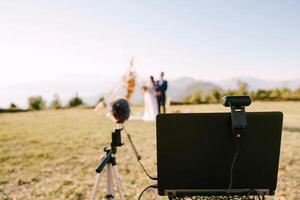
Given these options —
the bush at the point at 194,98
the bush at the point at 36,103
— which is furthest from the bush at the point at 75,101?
the bush at the point at 194,98

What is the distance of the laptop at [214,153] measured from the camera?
6.48 feet

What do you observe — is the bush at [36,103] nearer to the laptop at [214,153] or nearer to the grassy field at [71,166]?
the grassy field at [71,166]

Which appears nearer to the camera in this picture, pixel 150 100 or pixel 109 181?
pixel 109 181

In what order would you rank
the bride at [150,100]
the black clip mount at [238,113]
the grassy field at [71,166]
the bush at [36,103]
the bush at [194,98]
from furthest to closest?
the bush at [194,98] → the bush at [36,103] → the bride at [150,100] → the grassy field at [71,166] → the black clip mount at [238,113]

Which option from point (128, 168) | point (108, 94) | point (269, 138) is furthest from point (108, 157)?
point (108, 94)

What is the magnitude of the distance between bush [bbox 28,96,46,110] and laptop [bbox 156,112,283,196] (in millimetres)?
34592

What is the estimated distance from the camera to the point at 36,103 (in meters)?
34.0

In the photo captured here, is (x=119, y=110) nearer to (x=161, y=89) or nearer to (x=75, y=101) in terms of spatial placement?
(x=161, y=89)

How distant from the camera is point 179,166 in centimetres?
204

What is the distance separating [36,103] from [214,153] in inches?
1380

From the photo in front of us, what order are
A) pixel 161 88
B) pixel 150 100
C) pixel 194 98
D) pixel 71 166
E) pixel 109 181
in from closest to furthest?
pixel 109 181, pixel 71 166, pixel 161 88, pixel 150 100, pixel 194 98

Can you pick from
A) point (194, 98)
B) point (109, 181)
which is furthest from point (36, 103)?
point (109, 181)

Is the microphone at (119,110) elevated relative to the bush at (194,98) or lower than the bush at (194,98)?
elevated

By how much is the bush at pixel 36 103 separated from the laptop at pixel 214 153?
34.6 metres
